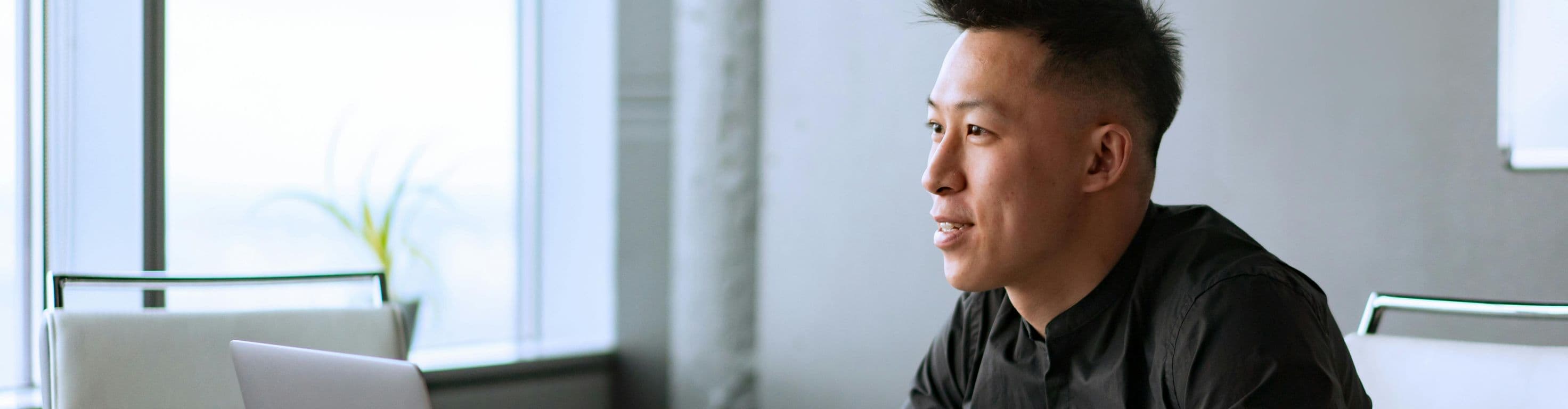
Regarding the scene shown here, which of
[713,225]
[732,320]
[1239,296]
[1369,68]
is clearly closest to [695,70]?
[713,225]

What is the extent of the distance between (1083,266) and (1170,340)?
17 centimetres

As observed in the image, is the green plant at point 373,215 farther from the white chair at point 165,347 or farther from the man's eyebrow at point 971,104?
the man's eyebrow at point 971,104

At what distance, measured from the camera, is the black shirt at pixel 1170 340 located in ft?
3.05

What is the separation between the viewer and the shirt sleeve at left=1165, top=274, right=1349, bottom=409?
2.95ft

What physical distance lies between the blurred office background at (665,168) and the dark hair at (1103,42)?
1062 mm

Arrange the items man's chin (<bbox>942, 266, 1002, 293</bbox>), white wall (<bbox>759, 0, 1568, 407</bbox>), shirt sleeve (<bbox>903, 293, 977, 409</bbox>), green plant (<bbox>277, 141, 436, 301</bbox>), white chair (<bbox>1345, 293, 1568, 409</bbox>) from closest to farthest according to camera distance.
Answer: white chair (<bbox>1345, 293, 1568, 409</bbox>), man's chin (<bbox>942, 266, 1002, 293</bbox>), shirt sleeve (<bbox>903, 293, 977, 409</bbox>), white wall (<bbox>759, 0, 1568, 407</bbox>), green plant (<bbox>277, 141, 436, 301</bbox>)

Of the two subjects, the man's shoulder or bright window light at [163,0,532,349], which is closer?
the man's shoulder

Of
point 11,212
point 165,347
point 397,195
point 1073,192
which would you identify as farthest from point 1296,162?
point 11,212

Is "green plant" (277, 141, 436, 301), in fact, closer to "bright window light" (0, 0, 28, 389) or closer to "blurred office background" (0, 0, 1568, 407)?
"blurred office background" (0, 0, 1568, 407)

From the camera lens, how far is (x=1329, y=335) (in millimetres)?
995

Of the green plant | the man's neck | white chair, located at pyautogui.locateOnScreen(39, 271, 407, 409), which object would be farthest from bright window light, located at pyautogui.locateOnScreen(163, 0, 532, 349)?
the man's neck

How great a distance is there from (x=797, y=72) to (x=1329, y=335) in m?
2.23

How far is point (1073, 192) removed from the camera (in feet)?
3.80

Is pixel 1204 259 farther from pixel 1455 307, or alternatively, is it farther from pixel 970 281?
pixel 1455 307
